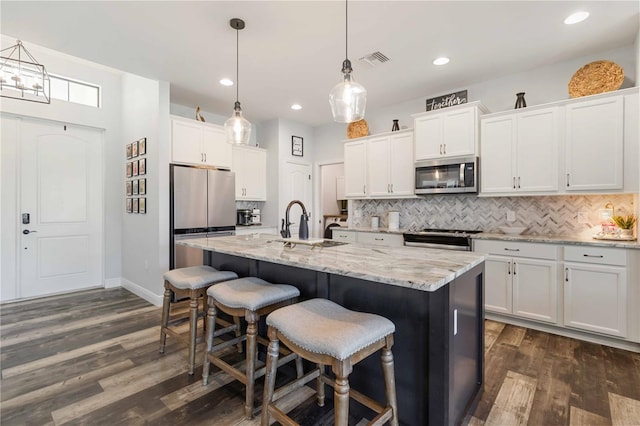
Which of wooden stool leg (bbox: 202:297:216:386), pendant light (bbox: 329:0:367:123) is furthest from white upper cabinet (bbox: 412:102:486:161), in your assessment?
wooden stool leg (bbox: 202:297:216:386)

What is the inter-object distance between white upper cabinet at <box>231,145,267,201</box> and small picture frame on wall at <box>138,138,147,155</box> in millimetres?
1230

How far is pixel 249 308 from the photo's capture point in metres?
1.77

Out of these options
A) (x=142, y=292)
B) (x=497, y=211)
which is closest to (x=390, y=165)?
(x=497, y=211)

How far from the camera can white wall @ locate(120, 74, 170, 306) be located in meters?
3.71

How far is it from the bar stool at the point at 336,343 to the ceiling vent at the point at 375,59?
2548mm

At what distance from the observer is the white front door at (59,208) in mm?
4070

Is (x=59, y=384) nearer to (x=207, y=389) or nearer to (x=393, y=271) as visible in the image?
(x=207, y=389)

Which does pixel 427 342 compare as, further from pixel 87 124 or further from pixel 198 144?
pixel 87 124

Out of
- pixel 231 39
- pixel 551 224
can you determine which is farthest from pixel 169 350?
pixel 551 224

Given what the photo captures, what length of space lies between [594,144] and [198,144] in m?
4.52

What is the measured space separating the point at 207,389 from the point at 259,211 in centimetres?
375

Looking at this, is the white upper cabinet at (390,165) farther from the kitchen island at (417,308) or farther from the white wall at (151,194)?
the white wall at (151,194)

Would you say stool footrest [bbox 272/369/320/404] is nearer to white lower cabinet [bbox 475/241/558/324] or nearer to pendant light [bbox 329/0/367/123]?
pendant light [bbox 329/0/367/123]

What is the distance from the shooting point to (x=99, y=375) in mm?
2225
